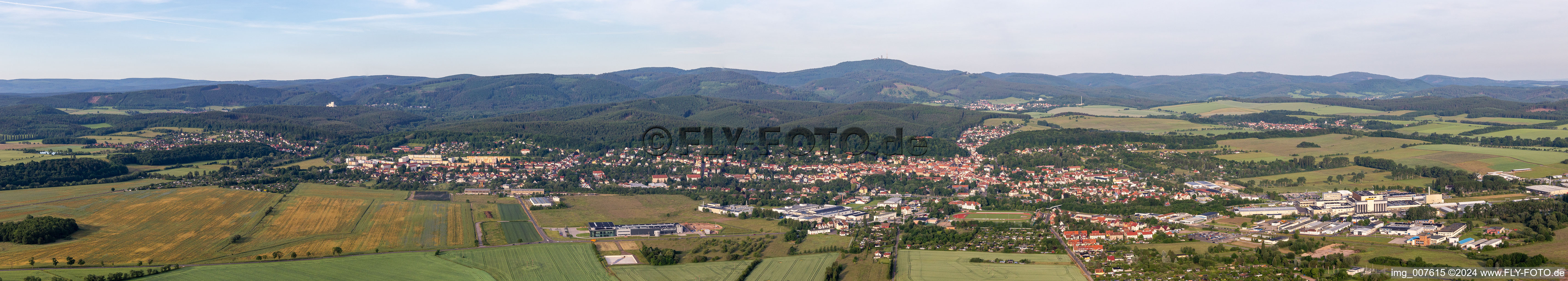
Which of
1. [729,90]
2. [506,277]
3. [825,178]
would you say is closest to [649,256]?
[506,277]

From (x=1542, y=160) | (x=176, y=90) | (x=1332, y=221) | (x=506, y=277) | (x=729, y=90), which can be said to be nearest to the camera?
(x=506, y=277)

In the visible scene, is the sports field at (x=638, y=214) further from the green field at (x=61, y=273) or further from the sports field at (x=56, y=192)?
the sports field at (x=56, y=192)

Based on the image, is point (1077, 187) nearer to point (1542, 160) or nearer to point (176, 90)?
point (1542, 160)

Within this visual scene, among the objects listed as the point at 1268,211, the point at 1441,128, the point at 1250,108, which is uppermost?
the point at 1250,108

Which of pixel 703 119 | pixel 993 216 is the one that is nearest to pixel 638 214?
pixel 993 216

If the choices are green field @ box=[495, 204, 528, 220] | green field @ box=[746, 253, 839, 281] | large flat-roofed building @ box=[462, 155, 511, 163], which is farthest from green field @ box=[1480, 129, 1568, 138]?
large flat-roofed building @ box=[462, 155, 511, 163]

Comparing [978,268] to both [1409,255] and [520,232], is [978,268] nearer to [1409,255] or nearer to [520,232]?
[1409,255]

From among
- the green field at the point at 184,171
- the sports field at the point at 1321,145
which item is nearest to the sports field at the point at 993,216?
the sports field at the point at 1321,145
